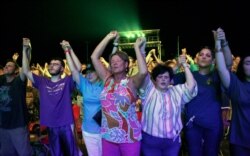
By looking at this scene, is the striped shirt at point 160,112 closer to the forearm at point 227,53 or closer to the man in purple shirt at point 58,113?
the forearm at point 227,53

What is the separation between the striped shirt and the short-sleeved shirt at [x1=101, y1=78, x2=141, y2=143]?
15 cm

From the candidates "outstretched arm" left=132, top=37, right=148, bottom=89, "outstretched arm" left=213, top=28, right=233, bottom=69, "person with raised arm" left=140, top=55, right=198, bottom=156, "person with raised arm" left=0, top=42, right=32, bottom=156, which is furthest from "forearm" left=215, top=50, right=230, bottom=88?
"person with raised arm" left=0, top=42, right=32, bottom=156

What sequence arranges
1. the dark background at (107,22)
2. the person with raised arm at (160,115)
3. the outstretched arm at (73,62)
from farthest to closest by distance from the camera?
the dark background at (107,22) < the outstretched arm at (73,62) < the person with raised arm at (160,115)

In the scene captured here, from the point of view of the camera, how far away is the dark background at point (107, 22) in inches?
798

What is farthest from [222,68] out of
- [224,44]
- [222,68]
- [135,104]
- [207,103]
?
[135,104]

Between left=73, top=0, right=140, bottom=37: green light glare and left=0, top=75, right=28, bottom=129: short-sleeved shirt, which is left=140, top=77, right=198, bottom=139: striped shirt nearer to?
left=0, top=75, right=28, bottom=129: short-sleeved shirt

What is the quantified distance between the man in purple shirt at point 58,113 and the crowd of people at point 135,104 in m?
0.01

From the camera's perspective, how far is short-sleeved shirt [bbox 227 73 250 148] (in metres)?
3.96

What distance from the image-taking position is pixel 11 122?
17.8 feet

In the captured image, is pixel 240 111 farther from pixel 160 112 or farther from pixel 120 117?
pixel 120 117

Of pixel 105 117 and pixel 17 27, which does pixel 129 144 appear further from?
pixel 17 27

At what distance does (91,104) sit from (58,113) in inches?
20.4

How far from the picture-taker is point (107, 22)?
81.5ft

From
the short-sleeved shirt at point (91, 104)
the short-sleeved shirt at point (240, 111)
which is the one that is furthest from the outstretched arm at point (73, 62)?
the short-sleeved shirt at point (240, 111)
